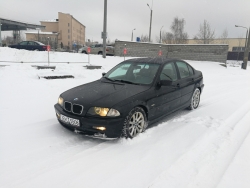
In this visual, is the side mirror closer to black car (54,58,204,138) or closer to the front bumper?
black car (54,58,204,138)

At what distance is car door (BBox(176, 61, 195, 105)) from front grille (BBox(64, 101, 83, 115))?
101 inches

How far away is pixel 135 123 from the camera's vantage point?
3.78 m

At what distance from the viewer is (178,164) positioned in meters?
2.96

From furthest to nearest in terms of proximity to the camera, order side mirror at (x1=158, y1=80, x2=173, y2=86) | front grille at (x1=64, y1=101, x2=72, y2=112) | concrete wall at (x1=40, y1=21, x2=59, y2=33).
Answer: concrete wall at (x1=40, y1=21, x2=59, y2=33)
side mirror at (x1=158, y1=80, x2=173, y2=86)
front grille at (x1=64, y1=101, x2=72, y2=112)

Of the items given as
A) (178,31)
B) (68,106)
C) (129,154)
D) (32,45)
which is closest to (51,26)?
(178,31)

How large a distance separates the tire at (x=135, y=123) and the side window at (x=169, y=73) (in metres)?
1.02

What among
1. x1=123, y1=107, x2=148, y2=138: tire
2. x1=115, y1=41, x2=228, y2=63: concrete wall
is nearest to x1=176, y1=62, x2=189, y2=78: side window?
x1=123, y1=107, x2=148, y2=138: tire

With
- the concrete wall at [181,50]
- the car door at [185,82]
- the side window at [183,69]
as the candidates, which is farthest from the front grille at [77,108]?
the concrete wall at [181,50]

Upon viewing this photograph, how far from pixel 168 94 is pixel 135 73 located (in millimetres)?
848

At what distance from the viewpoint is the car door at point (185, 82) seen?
201 inches

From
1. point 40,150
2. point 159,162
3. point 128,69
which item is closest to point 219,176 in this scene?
point 159,162

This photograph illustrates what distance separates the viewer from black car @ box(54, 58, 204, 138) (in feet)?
11.3

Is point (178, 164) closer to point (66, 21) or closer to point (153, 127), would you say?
point (153, 127)

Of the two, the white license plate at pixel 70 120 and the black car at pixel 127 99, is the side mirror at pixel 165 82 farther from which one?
the white license plate at pixel 70 120
